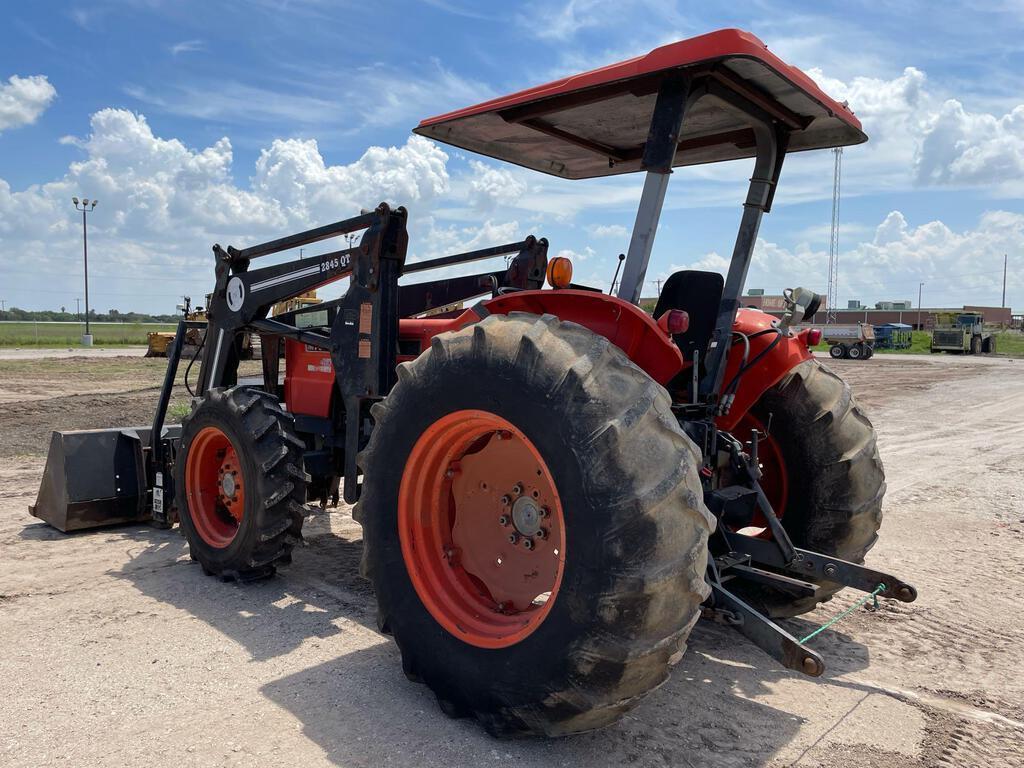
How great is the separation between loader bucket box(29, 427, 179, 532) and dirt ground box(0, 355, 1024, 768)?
0.46 ft

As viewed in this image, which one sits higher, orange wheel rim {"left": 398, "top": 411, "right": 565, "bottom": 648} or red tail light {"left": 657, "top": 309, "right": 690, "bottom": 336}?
red tail light {"left": 657, "top": 309, "right": 690, "bottom": 336}

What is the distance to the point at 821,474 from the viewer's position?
4.21 m

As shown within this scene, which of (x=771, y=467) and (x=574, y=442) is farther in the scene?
(x=771, y=467)

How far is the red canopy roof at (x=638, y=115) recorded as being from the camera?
10.1 feet

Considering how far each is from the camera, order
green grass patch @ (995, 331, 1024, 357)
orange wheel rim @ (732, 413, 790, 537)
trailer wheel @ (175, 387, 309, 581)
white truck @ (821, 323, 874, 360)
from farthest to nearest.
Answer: green grass patch @ (995, 331, 1024, 357) < white truck @ (821, 323, 874, 360) < trailer wheel @ (175, 387, 309, 581) < orange wheel rim @ (732, 413, 790, 537)

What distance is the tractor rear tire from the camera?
4.17 meters

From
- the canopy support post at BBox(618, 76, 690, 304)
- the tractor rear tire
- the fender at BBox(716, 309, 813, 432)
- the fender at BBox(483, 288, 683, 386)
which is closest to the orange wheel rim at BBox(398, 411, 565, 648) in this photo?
the fender at BBox(483, 288, 683, 386)

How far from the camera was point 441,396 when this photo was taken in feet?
10.4

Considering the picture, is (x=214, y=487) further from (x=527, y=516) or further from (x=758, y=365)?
(x=758, y=365)

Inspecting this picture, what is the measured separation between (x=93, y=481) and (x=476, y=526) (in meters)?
3.90

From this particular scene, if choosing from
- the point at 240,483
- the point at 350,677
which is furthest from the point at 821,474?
the point at 240,483

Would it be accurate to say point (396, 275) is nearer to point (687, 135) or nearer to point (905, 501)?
point (687, 135)

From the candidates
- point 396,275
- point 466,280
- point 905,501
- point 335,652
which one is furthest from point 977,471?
point 335,652

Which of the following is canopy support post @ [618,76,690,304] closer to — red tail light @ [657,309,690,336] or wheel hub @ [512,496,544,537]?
red tail light @ [657,309,690,336]
